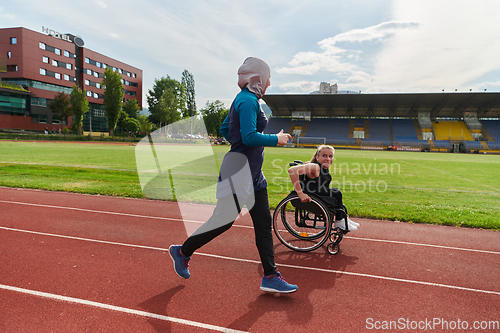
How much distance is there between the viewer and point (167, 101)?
64.1 metres

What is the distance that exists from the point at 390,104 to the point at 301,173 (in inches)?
2415

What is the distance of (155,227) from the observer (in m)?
5.05

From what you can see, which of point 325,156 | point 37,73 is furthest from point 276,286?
point 37,73

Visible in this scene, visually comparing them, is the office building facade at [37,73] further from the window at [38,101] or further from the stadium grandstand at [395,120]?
the stadium grandstand at [395,120]

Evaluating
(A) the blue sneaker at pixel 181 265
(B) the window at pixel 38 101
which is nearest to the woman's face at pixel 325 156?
(A) the blue sneaker at pixel 181 265

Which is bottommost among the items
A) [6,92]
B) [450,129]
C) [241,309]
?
[241,309]

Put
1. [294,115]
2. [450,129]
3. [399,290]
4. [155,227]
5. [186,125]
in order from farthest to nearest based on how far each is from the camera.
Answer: [294,115], [450,129], [186,125], [155,227], [399,290]

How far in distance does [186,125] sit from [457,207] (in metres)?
6.73

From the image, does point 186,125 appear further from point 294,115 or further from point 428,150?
point 294,115

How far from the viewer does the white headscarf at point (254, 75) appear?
8.46 feet

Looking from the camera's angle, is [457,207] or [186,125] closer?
[186,125]

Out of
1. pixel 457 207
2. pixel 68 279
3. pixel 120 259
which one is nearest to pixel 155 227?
pixel 120 259

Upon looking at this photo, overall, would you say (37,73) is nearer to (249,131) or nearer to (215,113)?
(215,113)

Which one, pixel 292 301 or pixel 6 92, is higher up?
pixel 6 92
